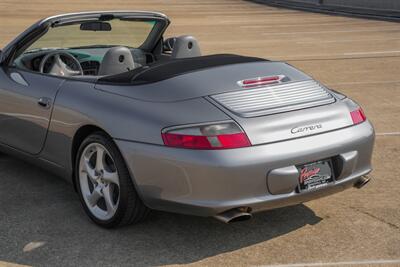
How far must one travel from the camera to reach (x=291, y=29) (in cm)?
2177

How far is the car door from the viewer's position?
4.70m

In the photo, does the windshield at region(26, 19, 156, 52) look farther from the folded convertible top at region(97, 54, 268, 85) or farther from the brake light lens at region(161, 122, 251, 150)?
the brake light lens at region(161, 122, 251, 150)

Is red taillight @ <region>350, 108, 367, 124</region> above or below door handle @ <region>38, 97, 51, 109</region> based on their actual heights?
above

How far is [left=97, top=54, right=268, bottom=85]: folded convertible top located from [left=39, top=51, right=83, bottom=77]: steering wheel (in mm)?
816

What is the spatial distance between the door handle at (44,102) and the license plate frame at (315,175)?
6.56 ft

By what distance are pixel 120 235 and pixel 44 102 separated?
124cm

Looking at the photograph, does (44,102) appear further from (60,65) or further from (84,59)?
(84,59)

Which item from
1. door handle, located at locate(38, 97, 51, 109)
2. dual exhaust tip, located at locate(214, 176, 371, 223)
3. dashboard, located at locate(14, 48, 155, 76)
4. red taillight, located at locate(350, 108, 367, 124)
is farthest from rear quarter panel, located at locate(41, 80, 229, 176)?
red taillight, located at locate(350, 108, 367, 124)

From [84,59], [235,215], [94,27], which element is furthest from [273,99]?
[84,59]

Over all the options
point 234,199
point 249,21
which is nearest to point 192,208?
point 234,199

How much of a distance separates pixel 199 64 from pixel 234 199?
4.18 feet

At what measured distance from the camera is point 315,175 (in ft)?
12.8

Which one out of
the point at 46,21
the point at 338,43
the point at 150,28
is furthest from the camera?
the point at 338,43

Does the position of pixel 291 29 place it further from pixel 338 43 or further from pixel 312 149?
pixel 312 149
